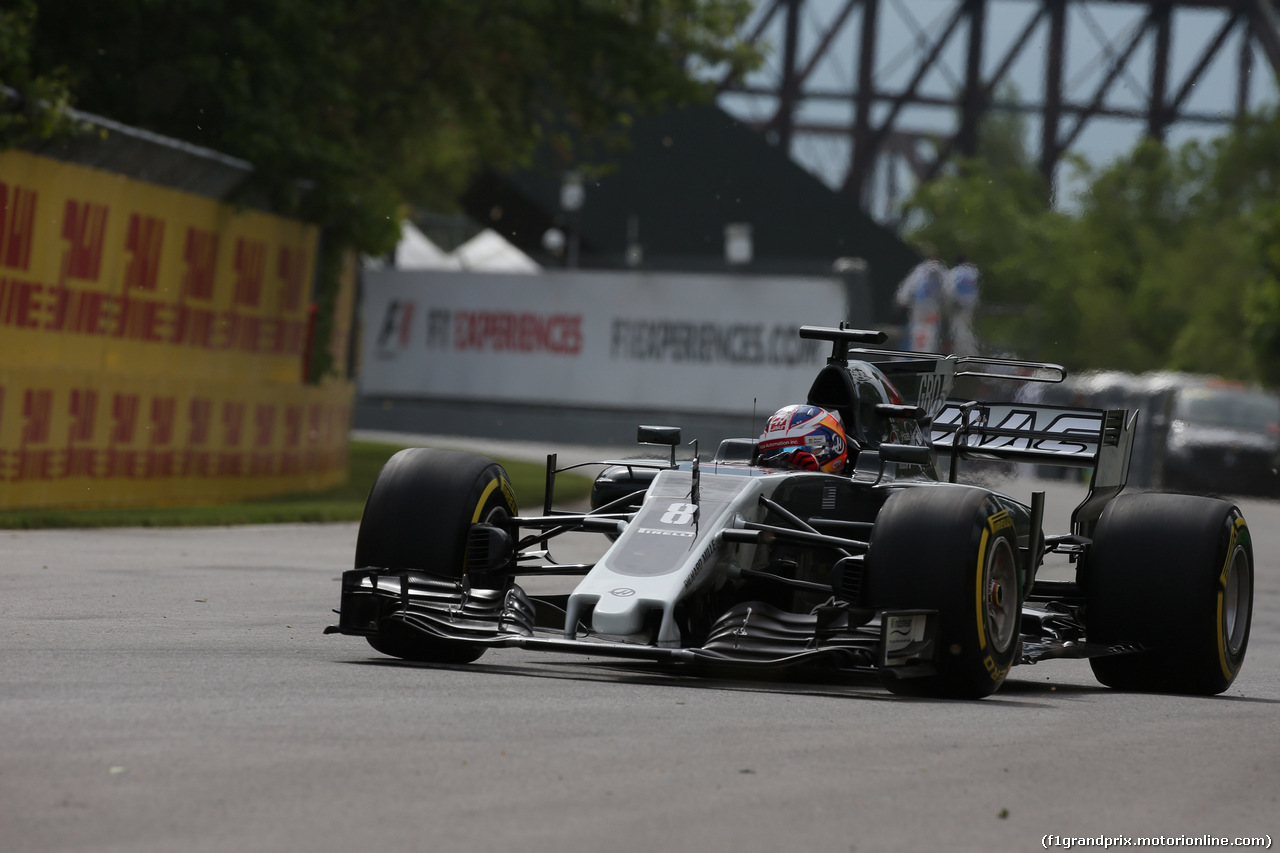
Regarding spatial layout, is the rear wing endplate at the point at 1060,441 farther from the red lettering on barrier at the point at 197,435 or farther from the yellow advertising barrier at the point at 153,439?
the red lettering on barrier at the point at 197,435

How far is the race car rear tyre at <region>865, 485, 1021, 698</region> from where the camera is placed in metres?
7.11

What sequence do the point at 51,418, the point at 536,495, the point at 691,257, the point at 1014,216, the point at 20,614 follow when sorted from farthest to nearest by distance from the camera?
the point at 691,257 < the point at 536,495 < the point at 1014,216 < the point at 51,418 < the point at 20,614

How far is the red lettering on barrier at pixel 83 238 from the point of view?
52.6 feet

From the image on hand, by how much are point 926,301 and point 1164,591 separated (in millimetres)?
5958

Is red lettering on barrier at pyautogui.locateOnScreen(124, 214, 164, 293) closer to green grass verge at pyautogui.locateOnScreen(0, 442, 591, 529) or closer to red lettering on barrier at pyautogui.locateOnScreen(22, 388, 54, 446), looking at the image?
red lettering on barrier at pyautogui.locateOnScreen(22, 388, 54, 446)

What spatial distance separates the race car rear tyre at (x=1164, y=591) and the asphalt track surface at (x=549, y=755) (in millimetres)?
202

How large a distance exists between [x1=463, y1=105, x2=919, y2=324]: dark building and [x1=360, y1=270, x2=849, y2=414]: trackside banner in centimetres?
61

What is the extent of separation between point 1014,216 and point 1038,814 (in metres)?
12.3

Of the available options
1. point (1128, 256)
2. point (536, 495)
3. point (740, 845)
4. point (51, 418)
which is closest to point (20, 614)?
point (740, 845)

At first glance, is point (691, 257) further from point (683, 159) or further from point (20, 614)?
point (20, 614)

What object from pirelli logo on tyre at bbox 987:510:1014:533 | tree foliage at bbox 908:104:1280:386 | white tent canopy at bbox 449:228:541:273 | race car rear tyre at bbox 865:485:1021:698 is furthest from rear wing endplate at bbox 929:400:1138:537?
white tent canopy at bbox 449:228:541:273

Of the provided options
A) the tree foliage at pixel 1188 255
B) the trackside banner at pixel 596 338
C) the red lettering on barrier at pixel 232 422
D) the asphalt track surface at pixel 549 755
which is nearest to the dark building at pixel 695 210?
the trackside banner at pixel 596 338

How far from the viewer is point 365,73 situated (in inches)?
928

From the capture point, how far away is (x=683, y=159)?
36.8 meters
